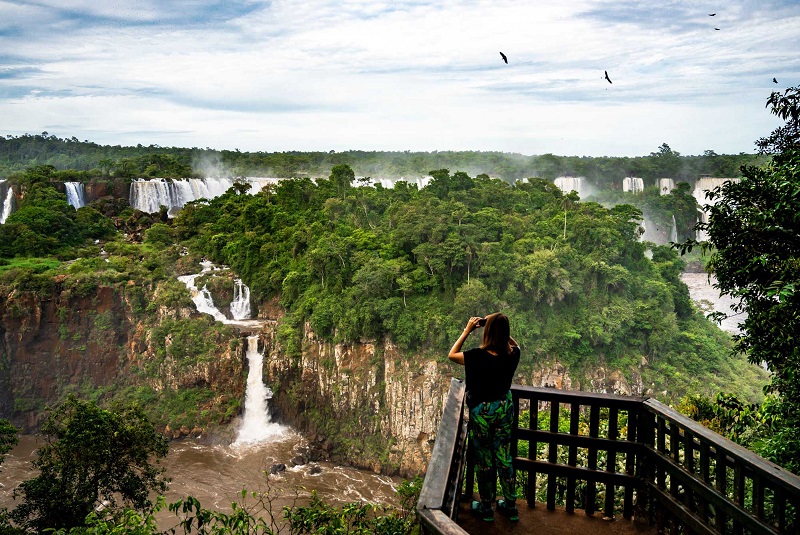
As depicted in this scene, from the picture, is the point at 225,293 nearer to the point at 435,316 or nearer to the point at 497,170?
the point at 435,316

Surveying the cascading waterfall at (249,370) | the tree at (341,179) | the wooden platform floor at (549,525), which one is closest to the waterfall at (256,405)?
the cascading waterfall at (249,370)

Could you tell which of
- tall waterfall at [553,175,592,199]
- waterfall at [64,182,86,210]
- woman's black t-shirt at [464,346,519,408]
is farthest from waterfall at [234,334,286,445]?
tall waterfall at [553,175,592,199]

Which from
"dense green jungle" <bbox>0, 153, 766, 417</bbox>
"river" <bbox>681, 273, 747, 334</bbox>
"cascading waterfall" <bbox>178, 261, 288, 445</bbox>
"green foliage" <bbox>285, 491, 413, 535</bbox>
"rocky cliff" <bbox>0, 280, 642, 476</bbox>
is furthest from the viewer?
"river" <bbox>681, 273, 747, 334</bbox>

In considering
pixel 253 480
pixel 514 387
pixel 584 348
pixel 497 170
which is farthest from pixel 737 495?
pixel 497 170

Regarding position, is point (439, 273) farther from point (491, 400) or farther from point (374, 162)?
point (374, 162)

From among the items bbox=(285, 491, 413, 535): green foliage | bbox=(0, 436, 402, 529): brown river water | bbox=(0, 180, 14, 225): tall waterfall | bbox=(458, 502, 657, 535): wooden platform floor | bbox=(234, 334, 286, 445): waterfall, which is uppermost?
bbox=(0, 180, 14, 225): tall waterfall

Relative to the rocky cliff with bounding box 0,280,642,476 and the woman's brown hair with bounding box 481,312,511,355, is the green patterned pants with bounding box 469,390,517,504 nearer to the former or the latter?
the woman's brown hair with bounding box 481,312,511,355

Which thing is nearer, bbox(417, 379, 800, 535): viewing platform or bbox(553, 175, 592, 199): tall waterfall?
bbox(417, 379, 800, 535): viewing platform
